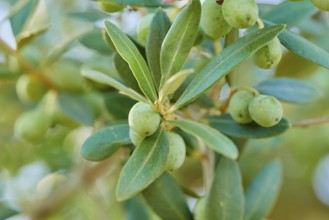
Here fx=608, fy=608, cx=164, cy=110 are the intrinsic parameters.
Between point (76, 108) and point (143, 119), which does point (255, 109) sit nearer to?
point (143, 119)

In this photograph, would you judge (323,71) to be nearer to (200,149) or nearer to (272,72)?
(272,72)

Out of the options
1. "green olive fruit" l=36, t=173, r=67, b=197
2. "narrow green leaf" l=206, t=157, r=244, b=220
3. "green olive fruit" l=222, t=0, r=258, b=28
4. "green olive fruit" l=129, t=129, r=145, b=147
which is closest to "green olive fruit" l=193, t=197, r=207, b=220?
"narrow green leaf" l=206, t=157, r=244, b=220

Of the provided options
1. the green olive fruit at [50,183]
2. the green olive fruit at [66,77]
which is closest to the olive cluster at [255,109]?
the green olive fruit at [66,77]

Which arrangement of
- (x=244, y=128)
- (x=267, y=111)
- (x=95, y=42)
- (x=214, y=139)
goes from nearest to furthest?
(x=214, y=139) < (x=267, y=111) < (x=244, y=128) < (x=95, y=42)

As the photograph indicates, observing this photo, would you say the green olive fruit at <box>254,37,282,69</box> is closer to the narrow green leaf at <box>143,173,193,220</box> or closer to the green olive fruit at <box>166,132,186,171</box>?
the green olive fruit at <box>166,132,186,171</box>

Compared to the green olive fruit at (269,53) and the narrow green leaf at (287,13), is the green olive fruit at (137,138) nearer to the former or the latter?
the green olive fruit at (269,53)

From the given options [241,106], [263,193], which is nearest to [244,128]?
[241,106]
